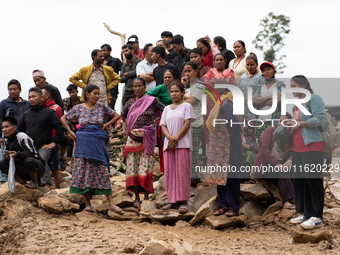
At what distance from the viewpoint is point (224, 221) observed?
5.60m

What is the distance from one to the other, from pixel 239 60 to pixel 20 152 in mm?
4247

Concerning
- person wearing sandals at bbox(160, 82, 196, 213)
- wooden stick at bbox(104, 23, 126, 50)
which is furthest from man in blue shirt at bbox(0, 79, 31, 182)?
wooden stick at bbox(104, 23, 126, 50)

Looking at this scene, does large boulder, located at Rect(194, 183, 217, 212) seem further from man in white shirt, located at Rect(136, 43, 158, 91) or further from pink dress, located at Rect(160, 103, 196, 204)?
man in white shirt, located at Rect(136, 43, 158, 91)

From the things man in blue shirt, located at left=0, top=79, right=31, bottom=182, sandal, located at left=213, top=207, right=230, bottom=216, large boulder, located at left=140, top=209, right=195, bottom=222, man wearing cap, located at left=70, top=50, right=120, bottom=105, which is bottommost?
large boulder, located at left=140, top=209, right=195, bottom=222

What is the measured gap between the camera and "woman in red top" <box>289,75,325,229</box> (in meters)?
4.83

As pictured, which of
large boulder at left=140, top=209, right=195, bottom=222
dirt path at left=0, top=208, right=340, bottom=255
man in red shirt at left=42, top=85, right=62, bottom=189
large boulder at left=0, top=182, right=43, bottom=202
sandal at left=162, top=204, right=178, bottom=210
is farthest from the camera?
man in red shirt at left=42, top=85, right=62, bottom=189

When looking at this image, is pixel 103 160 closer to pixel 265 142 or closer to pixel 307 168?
pixel 265 142

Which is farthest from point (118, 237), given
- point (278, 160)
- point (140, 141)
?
point (278, 160)

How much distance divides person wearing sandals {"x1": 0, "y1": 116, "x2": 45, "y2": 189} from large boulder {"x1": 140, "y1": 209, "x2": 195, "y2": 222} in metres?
2.00

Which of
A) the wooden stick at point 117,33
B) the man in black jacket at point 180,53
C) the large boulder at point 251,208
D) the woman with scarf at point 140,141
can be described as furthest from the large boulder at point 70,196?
the wooden stick at point 117,33

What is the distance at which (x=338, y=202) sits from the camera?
21.8 feet

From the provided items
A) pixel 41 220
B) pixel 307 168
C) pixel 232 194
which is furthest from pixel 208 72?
pixel 41 220

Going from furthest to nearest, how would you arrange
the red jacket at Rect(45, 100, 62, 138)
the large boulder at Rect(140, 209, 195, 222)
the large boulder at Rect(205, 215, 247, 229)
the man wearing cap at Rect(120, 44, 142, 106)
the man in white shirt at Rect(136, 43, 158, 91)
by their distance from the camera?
1. the man wearing cap at Rect(120, 44, 142, 106)
2. the man in white shirt at Rect(136, 43, 158, 91)
3. the red jacket at Rect(45, 100, 62, 138)
4. the large boulder at Rect(140, 209, 195, 222)
5. the large boulder at Rect(205, 215, 247, 229)

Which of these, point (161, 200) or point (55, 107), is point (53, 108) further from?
point (161, 200)
